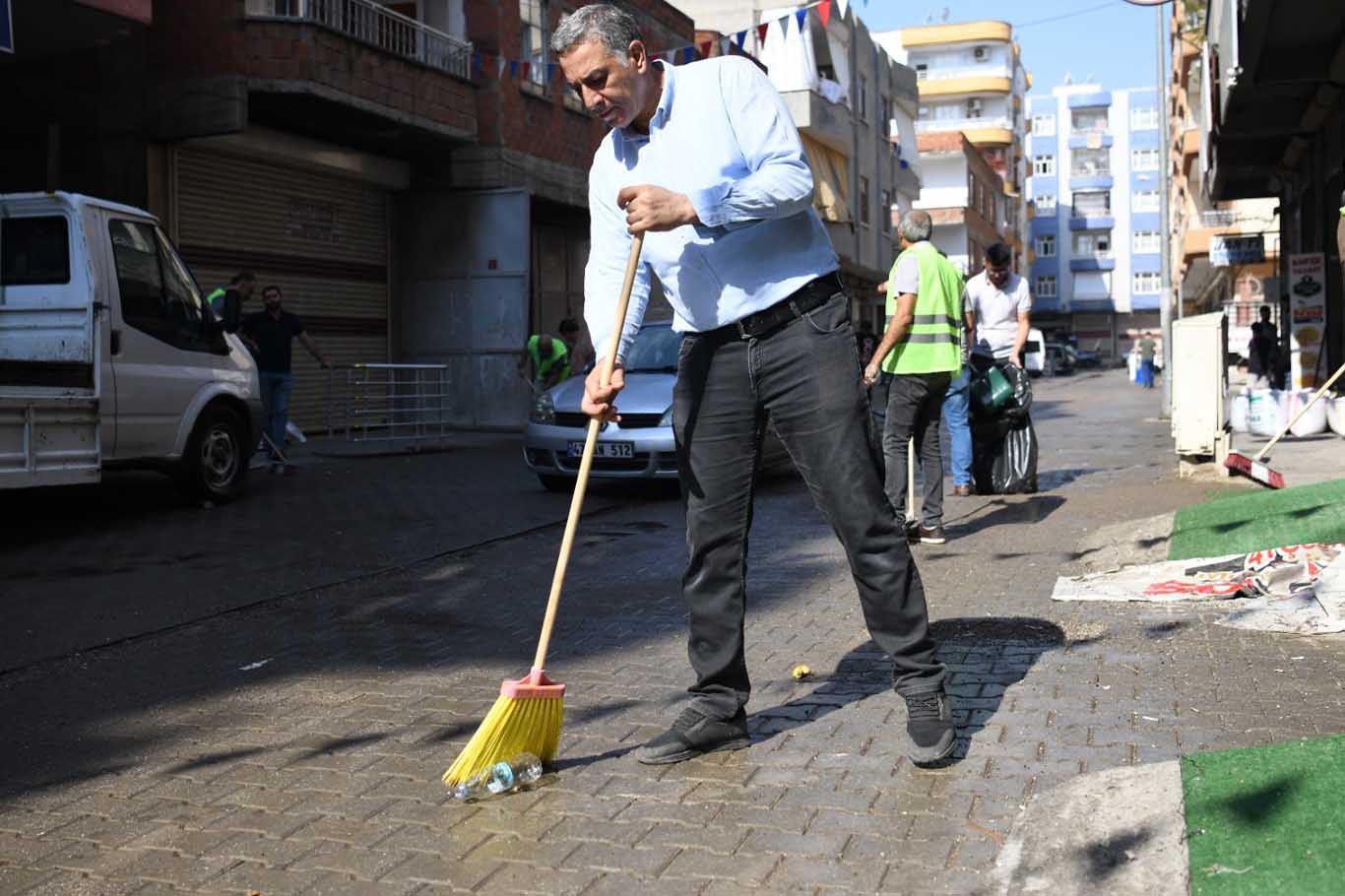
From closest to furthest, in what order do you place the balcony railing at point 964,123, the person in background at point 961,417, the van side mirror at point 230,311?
the person in background at point 961,417
the van side mirror at point 230,311
the balcony railing at point 964,123

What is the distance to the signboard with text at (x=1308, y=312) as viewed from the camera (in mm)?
20500

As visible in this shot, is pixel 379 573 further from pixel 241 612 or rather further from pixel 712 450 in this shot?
pixel 712 450

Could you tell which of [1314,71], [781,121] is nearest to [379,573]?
[781,121]

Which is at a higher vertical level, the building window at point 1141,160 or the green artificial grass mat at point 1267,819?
the building window at point 1141,160

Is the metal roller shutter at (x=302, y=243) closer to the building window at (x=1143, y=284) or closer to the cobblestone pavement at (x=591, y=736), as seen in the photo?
the cobblestone pavement at (x=591, y=736)

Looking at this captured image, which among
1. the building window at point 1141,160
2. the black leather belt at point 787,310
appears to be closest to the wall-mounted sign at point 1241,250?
the black leather belt at point 787,310

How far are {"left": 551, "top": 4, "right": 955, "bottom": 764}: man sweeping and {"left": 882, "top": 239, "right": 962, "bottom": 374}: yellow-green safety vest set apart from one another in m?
4.41

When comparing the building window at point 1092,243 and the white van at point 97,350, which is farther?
the building window at point 1092,243

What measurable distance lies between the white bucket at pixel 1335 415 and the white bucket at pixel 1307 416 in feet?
0.18

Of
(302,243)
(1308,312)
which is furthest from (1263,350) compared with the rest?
(302,243)

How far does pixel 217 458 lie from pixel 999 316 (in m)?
6.01

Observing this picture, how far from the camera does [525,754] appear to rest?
12.4 ft

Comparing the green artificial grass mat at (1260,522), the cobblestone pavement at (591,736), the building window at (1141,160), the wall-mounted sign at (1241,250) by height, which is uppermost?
the building window at (1141,160)

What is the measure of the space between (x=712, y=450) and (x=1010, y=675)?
149 centimetres
